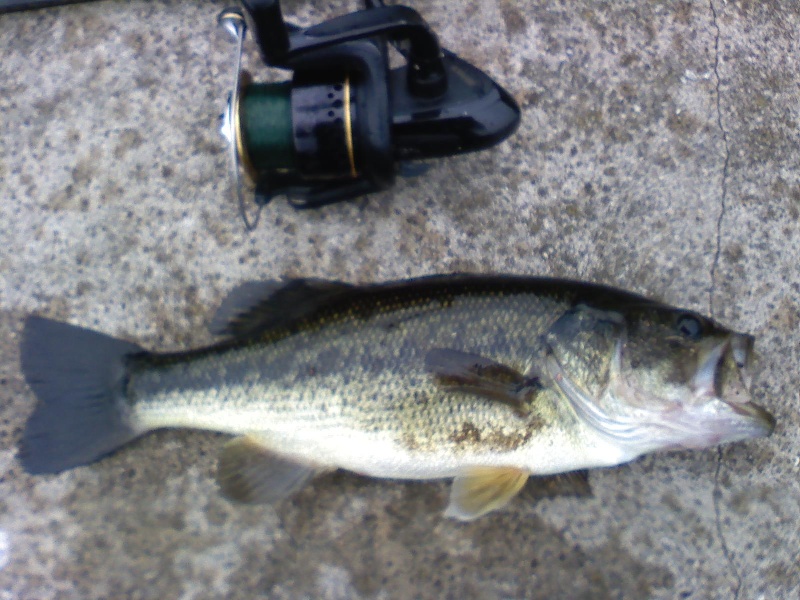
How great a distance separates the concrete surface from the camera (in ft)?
6.37

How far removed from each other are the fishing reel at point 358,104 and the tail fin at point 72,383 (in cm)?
70

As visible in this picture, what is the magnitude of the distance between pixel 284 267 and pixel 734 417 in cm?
140

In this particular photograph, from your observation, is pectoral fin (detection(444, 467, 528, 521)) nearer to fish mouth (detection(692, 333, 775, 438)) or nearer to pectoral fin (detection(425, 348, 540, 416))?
pectoral fin (detection(425, 348, 540, 416))

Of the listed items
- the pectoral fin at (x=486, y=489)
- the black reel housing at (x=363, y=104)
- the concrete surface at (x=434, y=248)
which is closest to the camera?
the black reel housing at (x=363, y=104)

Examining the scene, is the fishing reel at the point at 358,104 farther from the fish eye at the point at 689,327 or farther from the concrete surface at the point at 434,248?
the fish eye at the point at 689,327

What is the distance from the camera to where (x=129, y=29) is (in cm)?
213

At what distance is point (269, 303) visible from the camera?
1804mm

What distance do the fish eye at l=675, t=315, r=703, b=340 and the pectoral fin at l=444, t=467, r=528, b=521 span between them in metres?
0.59

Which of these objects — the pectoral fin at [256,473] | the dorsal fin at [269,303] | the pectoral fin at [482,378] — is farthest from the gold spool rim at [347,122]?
the pectoral fin at [256,473]

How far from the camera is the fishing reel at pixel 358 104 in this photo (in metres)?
1.57

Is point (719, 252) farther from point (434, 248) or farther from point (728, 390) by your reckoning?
point (434, 248)

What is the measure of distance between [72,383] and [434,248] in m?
1.21

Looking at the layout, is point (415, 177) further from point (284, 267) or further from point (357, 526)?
point (357, 526)

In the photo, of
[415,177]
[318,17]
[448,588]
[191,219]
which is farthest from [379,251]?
[448,588]
